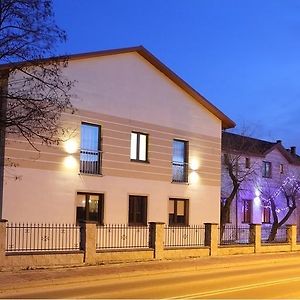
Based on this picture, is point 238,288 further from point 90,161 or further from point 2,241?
point 90,161

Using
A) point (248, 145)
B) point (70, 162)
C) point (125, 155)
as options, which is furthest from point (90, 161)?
point (248, 145)

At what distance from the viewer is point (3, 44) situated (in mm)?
16359

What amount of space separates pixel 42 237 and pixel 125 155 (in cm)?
619

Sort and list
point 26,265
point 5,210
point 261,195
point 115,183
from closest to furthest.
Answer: point 26,265 → point 5,210 → point 115,183 → point 261,195

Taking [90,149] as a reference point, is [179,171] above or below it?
below

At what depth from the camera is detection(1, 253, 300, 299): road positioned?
14406mm

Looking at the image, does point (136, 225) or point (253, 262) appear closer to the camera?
point (253, 262)

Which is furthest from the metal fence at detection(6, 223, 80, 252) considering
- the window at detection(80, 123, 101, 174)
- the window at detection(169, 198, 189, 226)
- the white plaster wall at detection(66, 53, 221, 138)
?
the window at detection(169, 198, 189, 226)

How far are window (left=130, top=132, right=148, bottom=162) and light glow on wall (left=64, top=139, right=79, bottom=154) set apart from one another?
3489 mm

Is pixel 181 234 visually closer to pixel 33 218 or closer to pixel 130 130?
pixel 130 130

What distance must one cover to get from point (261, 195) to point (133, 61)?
64.7ft

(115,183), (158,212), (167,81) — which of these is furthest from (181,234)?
(167,81)

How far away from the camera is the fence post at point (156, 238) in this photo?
956 inches

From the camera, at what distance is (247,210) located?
43656mm
